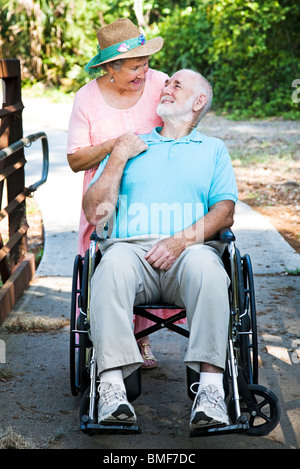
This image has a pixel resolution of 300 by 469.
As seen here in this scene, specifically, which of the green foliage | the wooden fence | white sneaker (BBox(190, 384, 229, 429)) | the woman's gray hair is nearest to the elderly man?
white sneaker (BBox(190, 384, 229, 429))

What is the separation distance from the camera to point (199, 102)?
308 centimetres

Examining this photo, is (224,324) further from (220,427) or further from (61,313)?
(61,313)

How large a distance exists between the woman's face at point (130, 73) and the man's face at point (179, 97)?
13cm

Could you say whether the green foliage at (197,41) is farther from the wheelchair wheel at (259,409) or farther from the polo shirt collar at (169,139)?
the wheelchair wheel at (259,409)

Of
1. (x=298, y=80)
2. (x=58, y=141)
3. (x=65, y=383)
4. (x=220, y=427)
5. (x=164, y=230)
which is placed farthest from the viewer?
(x=298, y=80)

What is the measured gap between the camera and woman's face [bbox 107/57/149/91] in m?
3.05

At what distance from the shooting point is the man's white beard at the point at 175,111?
3033 mm

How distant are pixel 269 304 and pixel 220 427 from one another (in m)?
1.82

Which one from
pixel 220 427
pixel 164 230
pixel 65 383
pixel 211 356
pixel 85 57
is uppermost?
pixel 164 230

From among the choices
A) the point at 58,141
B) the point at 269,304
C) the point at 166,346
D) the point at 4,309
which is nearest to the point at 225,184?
the point at 166,346

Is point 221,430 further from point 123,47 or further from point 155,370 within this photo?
point 123,47

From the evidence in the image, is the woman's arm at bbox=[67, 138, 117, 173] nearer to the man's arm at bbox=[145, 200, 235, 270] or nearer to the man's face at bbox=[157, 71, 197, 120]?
the man's face at bbox=[157, 71, 197, 120]

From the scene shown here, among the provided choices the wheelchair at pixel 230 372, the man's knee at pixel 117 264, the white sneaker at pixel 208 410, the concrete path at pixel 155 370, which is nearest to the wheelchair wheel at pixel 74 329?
the wheelchair at pixel 230 372

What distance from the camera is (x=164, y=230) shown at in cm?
288
